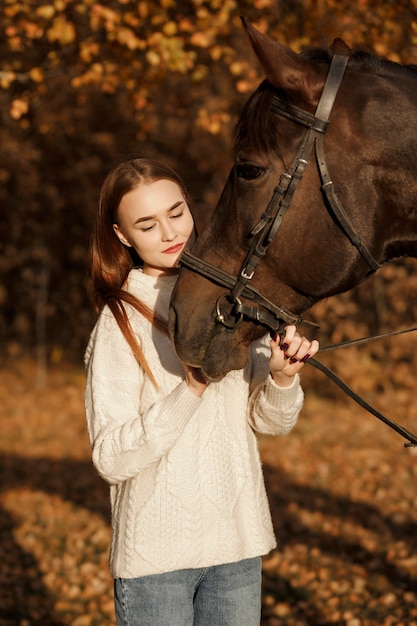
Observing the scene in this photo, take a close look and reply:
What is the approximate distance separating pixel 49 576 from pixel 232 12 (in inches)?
175

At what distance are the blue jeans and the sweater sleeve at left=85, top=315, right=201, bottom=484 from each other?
35 cm

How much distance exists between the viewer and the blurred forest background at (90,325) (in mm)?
5102

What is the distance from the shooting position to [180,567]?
234 cm

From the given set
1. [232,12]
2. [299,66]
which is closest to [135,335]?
[299,66]

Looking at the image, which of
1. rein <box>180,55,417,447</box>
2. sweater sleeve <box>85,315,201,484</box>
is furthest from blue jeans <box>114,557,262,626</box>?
rein <box>180,55,417,447</box>

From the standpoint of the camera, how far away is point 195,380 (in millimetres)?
2299

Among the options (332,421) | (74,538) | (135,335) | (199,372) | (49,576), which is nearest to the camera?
(199,372)

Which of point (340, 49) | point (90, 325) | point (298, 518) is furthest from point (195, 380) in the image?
point (90, 325)

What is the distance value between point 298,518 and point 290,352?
4215mm

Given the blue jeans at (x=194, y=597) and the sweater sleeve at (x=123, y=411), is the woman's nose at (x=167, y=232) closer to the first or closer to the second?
the sweater sleeve at (x=123, y=411)

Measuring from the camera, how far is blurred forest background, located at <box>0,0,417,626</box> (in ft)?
16.7

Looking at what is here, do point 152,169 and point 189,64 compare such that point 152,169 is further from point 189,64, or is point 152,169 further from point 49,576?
point 49,576

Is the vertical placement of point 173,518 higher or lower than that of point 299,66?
lower

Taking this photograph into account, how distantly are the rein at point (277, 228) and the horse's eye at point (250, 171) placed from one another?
0.08m
